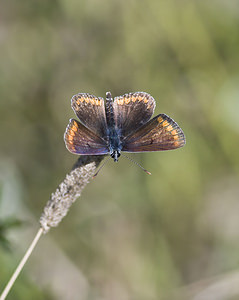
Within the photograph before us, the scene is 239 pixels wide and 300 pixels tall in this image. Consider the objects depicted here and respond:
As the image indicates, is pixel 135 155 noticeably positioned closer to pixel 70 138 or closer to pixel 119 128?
pixel 119 128

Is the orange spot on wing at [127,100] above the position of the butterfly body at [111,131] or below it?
above

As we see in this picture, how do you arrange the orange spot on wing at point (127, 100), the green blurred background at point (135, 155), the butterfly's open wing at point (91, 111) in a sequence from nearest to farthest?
the butterfly's open wing at point (91, 111)
the orange spot on wing at point (127, 100)
the green blurred background at point (135, 155)

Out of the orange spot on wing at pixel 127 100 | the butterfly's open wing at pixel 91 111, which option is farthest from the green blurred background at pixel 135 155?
the orange spot on wing at pixel 127 100

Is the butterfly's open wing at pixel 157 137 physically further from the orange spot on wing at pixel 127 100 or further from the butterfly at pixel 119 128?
the orange spot on wing at pixel 127 100

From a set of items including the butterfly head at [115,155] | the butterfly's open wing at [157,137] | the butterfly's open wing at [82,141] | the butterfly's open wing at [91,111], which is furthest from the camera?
the butterfly's open wing at [91,111]

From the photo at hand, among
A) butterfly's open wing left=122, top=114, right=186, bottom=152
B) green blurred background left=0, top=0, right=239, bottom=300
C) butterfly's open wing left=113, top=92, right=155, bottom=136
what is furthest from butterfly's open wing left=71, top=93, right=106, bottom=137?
green blurred background left=0, top=0, right=239, bottom=300

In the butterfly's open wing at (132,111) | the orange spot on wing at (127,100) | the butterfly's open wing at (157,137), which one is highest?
the orange spot on wing at (127,100)

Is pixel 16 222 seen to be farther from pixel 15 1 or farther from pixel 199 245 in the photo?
pixel 15 1

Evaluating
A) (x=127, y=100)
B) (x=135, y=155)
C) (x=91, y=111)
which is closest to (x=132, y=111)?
(x=127, y=100)

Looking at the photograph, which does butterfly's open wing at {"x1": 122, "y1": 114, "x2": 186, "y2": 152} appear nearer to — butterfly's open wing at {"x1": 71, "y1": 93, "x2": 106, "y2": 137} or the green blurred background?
butterfly's open wing at {"x1": 71, "y1": 93, "x2": 106, "y2": 137}
